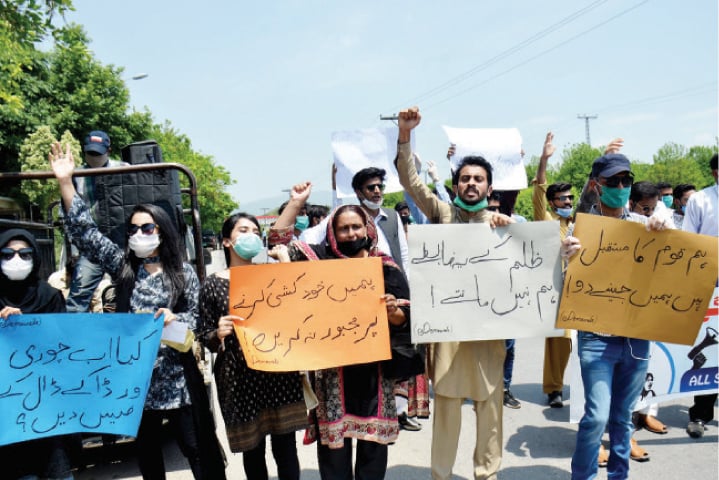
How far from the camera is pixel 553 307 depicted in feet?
10.0

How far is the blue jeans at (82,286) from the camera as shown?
14.2 ft

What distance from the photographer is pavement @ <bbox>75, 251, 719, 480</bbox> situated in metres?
3.80

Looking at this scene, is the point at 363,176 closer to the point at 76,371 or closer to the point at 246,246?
the point at 246,246

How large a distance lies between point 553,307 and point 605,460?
1602 mm

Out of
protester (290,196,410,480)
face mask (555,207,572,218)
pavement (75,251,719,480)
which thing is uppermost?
face mask (555,207,572,218)

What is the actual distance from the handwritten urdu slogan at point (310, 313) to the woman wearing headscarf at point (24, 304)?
115 cm

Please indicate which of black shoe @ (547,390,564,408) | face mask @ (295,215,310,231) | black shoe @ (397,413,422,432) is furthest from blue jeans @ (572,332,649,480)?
face mask @ (295,215,310,231)

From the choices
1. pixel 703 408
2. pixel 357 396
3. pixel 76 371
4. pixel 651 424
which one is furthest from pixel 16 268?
pixel 703 408

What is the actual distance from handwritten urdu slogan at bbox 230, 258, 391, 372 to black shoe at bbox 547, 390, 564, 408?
119 inches

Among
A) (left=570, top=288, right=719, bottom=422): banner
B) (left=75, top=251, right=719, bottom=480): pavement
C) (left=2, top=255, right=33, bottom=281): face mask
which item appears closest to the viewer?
(left=2, top=255, right=33, bottom=281): face mask

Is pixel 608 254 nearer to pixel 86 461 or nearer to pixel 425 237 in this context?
pixel 425 237

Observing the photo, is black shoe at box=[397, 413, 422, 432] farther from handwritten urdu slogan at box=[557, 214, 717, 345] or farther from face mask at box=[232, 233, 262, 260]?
face mask at box=[232, 233, 262, 260]

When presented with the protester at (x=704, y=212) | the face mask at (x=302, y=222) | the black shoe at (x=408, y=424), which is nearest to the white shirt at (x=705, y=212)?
the protester at (x=704, y=212)

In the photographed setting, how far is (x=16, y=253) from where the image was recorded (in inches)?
116
